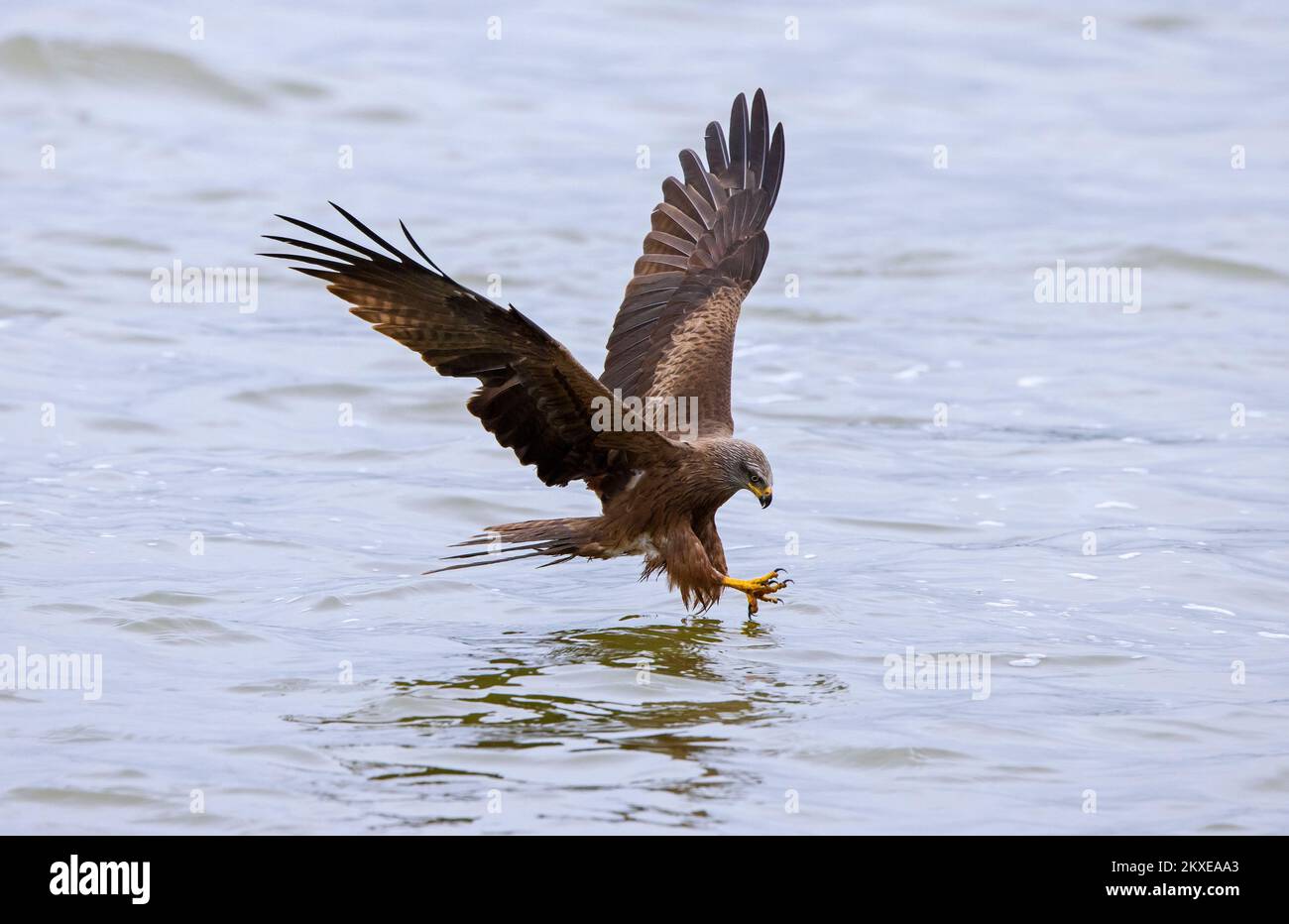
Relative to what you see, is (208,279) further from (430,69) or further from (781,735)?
(781,735)

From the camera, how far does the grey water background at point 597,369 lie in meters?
6.71

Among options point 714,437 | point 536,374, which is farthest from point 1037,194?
point 536,374

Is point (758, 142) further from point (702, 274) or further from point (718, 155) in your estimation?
point (702, 274)

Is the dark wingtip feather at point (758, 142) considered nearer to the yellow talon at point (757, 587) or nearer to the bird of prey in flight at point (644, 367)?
the bird of prey in flight at point (644, 367)

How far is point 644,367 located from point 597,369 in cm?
407

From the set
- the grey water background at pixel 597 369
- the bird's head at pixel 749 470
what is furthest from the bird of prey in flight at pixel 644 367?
the grey water background at pixel 597 369

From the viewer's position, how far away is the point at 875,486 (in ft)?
38.0

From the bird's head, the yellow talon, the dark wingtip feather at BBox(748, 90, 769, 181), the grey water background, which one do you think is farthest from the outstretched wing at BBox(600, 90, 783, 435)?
the grey water background

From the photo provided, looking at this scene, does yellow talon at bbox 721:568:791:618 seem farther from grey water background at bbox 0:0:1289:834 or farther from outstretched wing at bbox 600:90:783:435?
outstretched wing at bbox 600:90:783:435

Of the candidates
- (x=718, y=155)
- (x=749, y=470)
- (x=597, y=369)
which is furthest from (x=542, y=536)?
(x=597, y=369)

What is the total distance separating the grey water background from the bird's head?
2.43 ft

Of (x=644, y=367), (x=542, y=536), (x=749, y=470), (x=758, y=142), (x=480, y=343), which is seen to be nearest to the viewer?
(x=480, y=343)

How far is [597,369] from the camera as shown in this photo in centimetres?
1341

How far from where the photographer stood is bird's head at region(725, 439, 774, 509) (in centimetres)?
826
